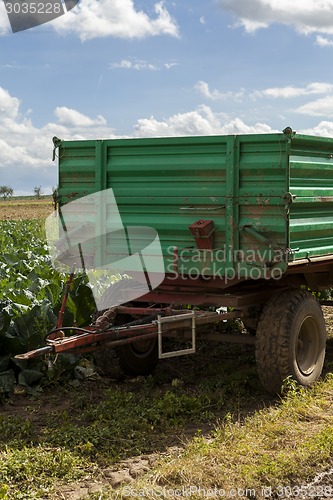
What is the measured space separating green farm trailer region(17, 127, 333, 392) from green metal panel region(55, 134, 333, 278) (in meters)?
0.01

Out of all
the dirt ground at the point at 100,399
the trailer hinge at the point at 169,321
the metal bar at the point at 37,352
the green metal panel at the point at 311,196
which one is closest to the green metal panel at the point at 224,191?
the green metal panel at the point at 311,196

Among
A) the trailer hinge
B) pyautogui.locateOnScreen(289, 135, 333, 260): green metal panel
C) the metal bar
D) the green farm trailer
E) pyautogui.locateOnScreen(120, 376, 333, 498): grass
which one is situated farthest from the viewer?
pyautogui.locateOnScreen(289, 135, 333, 260): green metal panel

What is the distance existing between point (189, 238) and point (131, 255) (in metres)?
0.71

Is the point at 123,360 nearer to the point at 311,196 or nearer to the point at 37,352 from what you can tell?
the point at 37,352

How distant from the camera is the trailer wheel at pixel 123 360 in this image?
7.42m

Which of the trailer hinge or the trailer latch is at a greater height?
the trailer latch

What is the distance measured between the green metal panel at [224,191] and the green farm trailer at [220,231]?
10 mm

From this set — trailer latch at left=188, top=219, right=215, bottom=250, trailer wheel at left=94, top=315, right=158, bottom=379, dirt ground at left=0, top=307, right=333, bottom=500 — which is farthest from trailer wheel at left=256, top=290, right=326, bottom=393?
trailer wheel at left=94, top=315, right=158, bottom=379

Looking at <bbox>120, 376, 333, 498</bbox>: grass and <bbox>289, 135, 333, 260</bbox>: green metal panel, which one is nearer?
<bbox>120, 376, 333, 498</bbox>: grass

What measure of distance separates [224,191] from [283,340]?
151 centimetres

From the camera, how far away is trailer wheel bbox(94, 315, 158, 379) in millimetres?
7418

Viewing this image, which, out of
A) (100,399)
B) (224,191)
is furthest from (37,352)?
(224,191)

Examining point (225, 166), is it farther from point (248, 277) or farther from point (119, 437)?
point (119, 437)

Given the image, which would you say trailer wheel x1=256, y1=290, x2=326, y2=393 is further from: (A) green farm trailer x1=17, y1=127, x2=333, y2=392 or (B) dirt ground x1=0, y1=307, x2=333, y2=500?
(B) dirt ground x1=0, y1=307, x2=333, y2=500
